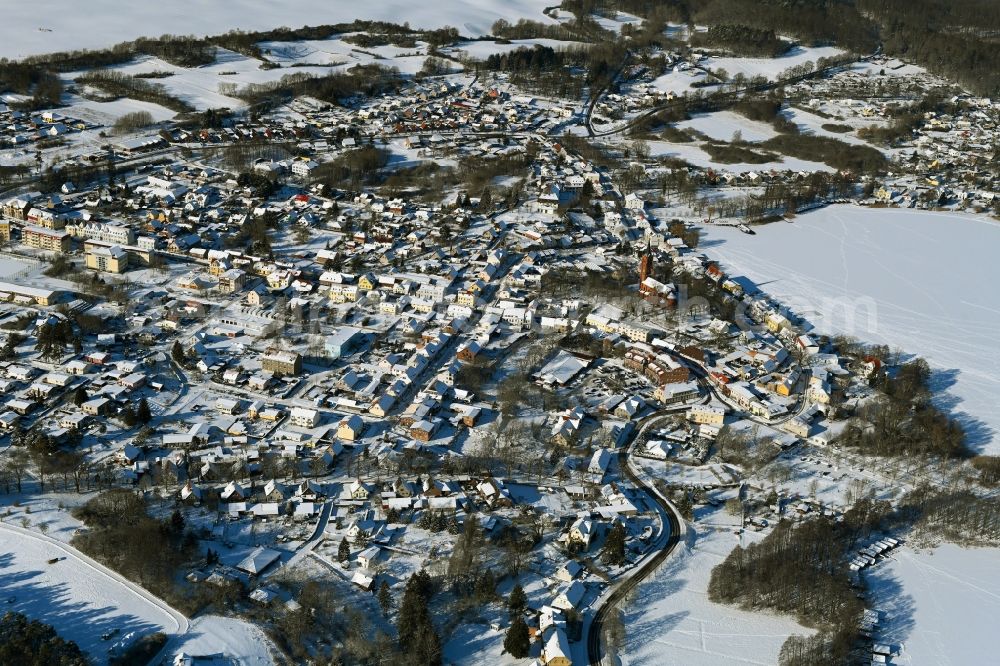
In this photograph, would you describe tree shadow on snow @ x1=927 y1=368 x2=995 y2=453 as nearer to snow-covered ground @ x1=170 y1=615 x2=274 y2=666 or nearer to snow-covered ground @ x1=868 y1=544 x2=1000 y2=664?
snow-covered ground @ x1=868 y1=544 x2=1000 y2=664

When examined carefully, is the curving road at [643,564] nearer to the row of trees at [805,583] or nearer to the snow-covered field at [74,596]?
the row of trees at [805,583]

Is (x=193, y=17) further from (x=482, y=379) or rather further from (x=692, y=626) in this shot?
(x=692, y=626)

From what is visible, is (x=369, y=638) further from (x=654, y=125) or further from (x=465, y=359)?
(x=654, y=125)

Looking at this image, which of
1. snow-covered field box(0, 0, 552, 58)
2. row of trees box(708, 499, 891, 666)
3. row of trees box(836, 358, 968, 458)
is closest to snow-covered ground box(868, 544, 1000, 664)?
row of trees box(708, 499, 891, 666)

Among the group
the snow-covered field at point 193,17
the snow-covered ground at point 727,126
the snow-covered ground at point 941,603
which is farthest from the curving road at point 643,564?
the snow-covered field at point 193,17

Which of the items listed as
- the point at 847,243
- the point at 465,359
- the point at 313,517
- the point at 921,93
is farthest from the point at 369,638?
the point at 921,93

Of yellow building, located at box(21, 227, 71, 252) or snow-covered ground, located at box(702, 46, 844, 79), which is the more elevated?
snow-covered ground, located at box(702, 46, 844, 79)
